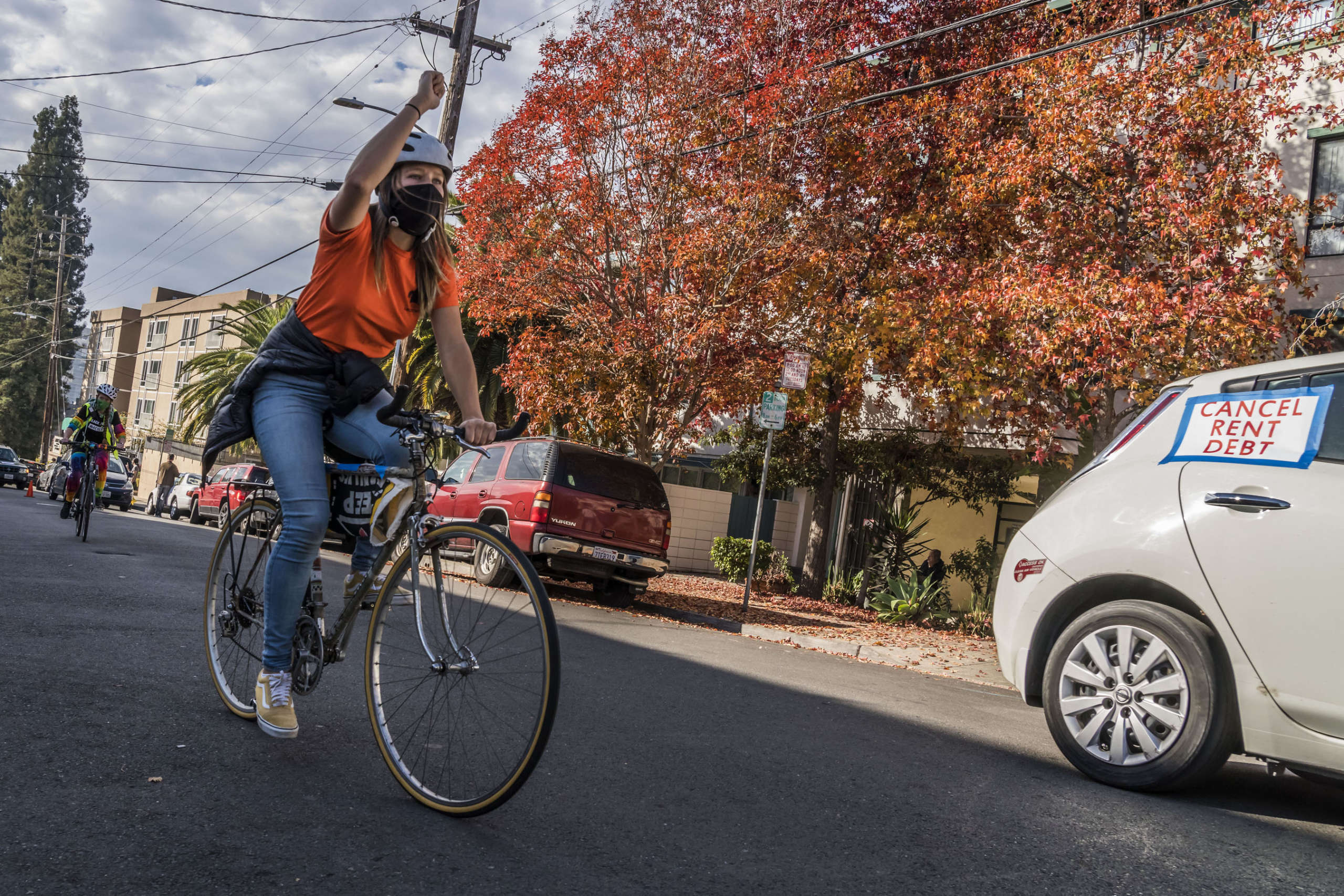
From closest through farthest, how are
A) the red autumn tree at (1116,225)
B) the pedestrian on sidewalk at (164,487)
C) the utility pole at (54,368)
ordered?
the red autumn tree at (1116,225) → the pedestrian on sidewalk at (164,487) → the utility pole at (54,368)

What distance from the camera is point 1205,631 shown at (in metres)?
4.34

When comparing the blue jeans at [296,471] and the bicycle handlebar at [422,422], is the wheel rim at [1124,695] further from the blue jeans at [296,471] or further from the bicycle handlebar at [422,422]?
the blue jeans at [296,471]

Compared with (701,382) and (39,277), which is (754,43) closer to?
(701,382)

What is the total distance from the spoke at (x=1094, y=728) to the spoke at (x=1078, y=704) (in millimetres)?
45

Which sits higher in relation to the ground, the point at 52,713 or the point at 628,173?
the point at 628,173

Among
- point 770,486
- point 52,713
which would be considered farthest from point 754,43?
point 52,713

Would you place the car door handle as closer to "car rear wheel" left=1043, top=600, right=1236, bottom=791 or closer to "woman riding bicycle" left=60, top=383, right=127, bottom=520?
"car rear wheel" left=1043, top=600, right=1236, bottom=791

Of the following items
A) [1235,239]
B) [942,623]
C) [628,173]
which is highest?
[628,173]

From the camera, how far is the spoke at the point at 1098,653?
4.62 meters

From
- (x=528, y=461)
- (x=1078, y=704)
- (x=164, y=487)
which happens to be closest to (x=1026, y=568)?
(x=1078, y=704)

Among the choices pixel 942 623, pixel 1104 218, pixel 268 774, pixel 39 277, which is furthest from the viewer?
pixel 39 277

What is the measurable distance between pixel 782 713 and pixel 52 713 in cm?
336

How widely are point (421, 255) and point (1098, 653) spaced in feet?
10.8

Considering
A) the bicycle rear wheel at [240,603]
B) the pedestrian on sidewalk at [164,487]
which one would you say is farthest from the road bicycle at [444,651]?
the pedestrian on sidewalk at [164,487]
